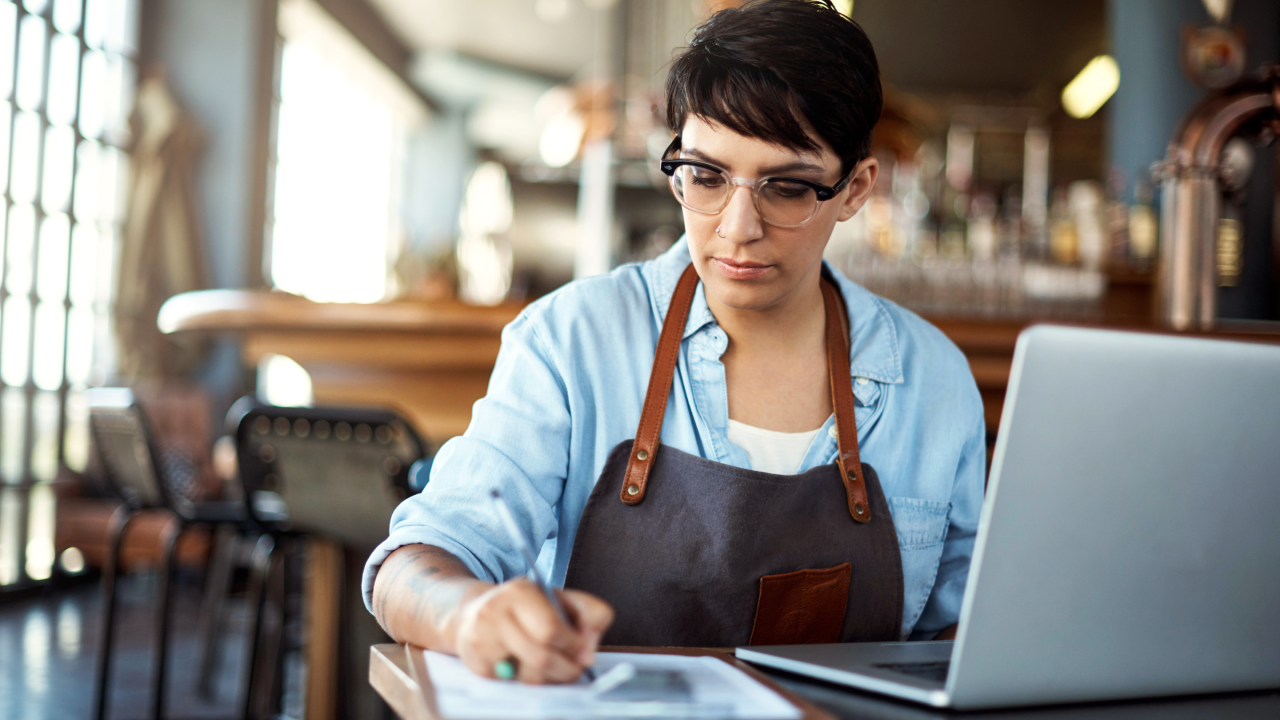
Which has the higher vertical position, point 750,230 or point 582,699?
point 750,230

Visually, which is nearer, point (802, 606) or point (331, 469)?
point (802, 606)

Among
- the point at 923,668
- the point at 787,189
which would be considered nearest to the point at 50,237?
the point at 787,189

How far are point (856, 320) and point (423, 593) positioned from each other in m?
0.65

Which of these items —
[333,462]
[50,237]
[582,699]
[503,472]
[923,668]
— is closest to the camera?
[582,699]

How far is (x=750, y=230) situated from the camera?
3.21 ft

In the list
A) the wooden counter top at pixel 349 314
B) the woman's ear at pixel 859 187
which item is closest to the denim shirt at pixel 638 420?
the woman's ear at pixel 859 187

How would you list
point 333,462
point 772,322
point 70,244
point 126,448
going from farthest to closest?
point 70,244
point 126,448
point 333,462
point 772,322

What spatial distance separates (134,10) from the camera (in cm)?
528

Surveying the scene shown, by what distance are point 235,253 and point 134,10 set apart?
142 centimetres

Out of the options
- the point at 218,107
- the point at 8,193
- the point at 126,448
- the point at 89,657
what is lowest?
the point at 89,657

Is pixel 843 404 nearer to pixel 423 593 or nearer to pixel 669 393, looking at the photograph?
pixel 669 393

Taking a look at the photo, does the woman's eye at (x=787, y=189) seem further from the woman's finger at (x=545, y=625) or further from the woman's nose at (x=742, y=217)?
the woman's finger at (x=545, y=625)

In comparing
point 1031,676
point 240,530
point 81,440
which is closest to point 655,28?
point 81,440

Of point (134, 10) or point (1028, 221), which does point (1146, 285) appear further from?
point (134, 10)
